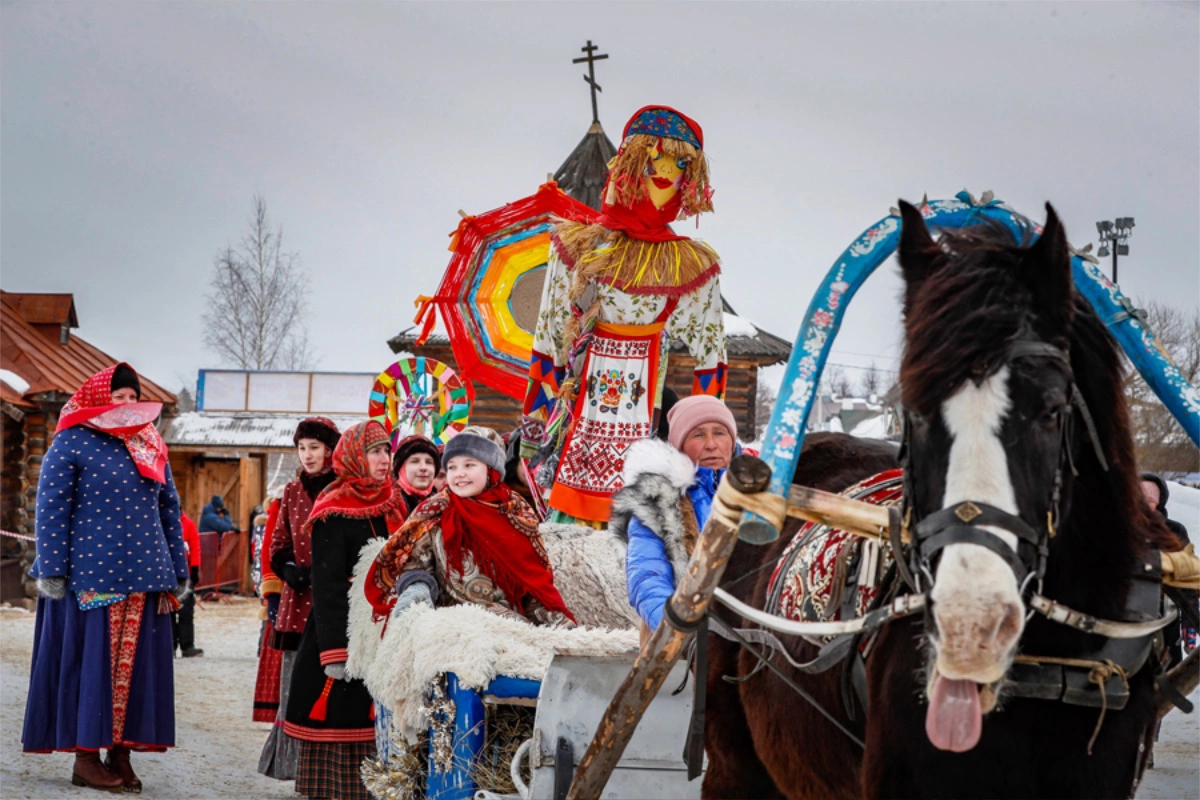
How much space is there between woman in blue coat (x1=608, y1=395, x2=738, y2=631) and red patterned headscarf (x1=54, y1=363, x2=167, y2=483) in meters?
3.62

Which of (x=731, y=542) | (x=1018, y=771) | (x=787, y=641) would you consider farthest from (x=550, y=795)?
(x=1018, y=771)

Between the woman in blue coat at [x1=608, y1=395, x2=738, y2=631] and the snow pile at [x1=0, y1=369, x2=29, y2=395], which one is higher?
the snow pile at [x1=0, y1=369, x2=29, y2=395]

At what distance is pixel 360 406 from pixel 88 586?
21408 mm

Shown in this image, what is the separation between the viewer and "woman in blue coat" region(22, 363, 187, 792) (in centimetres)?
611

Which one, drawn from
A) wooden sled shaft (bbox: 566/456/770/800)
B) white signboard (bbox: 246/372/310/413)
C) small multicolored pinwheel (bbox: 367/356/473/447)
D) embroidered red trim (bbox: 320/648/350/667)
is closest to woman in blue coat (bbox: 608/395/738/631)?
wooden sled shaft (bbox: 566/456/770/800)

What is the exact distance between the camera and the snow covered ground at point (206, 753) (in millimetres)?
6430

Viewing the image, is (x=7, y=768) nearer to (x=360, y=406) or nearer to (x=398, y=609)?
(x=398, y=609)

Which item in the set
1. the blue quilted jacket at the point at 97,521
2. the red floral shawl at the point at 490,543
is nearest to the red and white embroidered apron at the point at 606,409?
the red floral shawl at the point at 490,543

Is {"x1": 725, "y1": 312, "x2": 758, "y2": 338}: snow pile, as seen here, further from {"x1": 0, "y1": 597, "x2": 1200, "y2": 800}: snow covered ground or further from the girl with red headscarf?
the girl with red headscarf

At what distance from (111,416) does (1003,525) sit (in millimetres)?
5359

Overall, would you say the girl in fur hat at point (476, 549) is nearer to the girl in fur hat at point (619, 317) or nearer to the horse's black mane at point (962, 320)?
the girl in fur hat at point (619, 317)

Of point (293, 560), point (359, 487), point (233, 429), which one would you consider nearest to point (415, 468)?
point (293, 560)

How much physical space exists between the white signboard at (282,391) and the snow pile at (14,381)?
8.37m

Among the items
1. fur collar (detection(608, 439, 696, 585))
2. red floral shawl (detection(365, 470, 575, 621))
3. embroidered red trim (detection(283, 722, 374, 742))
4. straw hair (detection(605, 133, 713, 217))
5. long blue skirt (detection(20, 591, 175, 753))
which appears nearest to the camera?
fur collar (detection(608, 439, 696, 585))
